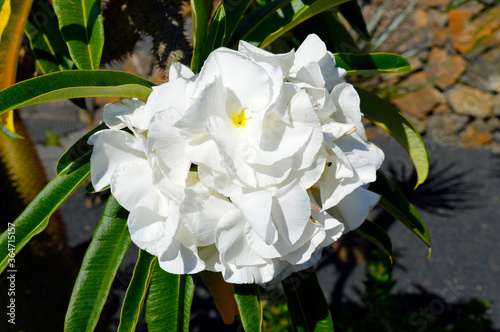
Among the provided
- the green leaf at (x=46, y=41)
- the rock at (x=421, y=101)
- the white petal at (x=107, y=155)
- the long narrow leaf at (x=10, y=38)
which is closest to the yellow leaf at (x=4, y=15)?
the long narrow leaf at (x=10, y=38)

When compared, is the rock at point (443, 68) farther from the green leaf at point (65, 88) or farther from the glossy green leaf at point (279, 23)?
the green leaf at point (65, 88)

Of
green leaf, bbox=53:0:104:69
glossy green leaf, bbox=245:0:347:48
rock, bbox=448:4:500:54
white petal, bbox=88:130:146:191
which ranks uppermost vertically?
green leaf, bbox=53:0:104:69

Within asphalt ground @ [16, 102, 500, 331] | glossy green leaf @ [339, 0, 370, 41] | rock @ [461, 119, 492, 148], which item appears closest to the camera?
glossy green leaf @ [339, 0, 370, 41]

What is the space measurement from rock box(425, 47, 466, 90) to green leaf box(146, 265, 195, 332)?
3.92 m

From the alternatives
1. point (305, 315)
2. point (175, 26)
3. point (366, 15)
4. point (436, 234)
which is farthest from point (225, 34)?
point (366, 15)

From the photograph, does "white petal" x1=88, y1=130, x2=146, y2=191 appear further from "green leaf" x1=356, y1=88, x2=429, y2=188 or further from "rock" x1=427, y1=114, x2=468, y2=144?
"rock" x1=427, y1=114, x2=468, y2=144

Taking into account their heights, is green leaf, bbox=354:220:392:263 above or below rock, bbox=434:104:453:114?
above

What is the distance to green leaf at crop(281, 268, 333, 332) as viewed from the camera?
2.81ft

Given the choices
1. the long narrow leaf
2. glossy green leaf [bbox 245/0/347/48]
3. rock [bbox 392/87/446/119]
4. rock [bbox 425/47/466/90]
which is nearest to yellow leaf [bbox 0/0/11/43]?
the long narrow leaf

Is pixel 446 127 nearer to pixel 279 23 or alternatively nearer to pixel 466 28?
pixel 466 28

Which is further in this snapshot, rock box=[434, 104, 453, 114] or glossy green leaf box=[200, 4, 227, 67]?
rock box=[434, 104, 453, 114]

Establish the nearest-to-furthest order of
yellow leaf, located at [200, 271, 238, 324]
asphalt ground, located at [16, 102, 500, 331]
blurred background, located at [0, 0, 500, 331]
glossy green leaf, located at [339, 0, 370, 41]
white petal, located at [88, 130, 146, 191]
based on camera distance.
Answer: white petal, located at [88, 130, 146, 191]
yellow leaf, located at [200, 271, 238, 324]
glossy green leaf, located at [339, 0, 370, 41]
blurred background, located at [0, 0, 500, 331]
asphalt ground, located at [16, 102, 500, 331]

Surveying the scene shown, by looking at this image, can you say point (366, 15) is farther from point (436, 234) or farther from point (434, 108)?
point (436, 234)

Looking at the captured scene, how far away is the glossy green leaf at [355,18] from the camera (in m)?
1.13
